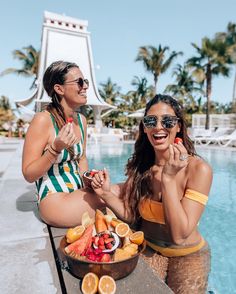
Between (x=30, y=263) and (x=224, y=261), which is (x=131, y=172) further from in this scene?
(x=224, y=261)

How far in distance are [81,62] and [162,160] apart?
21.7 metres

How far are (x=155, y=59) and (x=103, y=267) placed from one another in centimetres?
3170

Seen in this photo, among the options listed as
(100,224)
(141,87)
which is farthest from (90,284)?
(141,87)

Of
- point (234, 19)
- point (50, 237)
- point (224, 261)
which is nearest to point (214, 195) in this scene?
point (224, 261)

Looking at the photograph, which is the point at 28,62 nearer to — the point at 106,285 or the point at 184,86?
the point at 184,86

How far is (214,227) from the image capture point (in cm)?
475

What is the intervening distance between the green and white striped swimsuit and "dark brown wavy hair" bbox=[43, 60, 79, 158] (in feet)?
0.27

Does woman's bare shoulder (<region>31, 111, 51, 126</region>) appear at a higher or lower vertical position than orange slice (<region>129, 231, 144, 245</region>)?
higher

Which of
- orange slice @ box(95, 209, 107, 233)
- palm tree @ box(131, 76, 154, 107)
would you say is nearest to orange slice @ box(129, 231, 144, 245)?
orange slice @ box(95, 209, 107, 233)

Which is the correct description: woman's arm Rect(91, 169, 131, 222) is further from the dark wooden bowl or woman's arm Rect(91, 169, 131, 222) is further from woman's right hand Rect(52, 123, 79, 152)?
the dark wooden bowl

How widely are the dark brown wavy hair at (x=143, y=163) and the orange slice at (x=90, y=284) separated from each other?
970 mm

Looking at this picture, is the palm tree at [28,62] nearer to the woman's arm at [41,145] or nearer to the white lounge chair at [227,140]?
the white lounge chair at [227,140]

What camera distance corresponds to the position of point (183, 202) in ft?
6.39

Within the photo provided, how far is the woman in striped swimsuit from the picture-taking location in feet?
7.45
